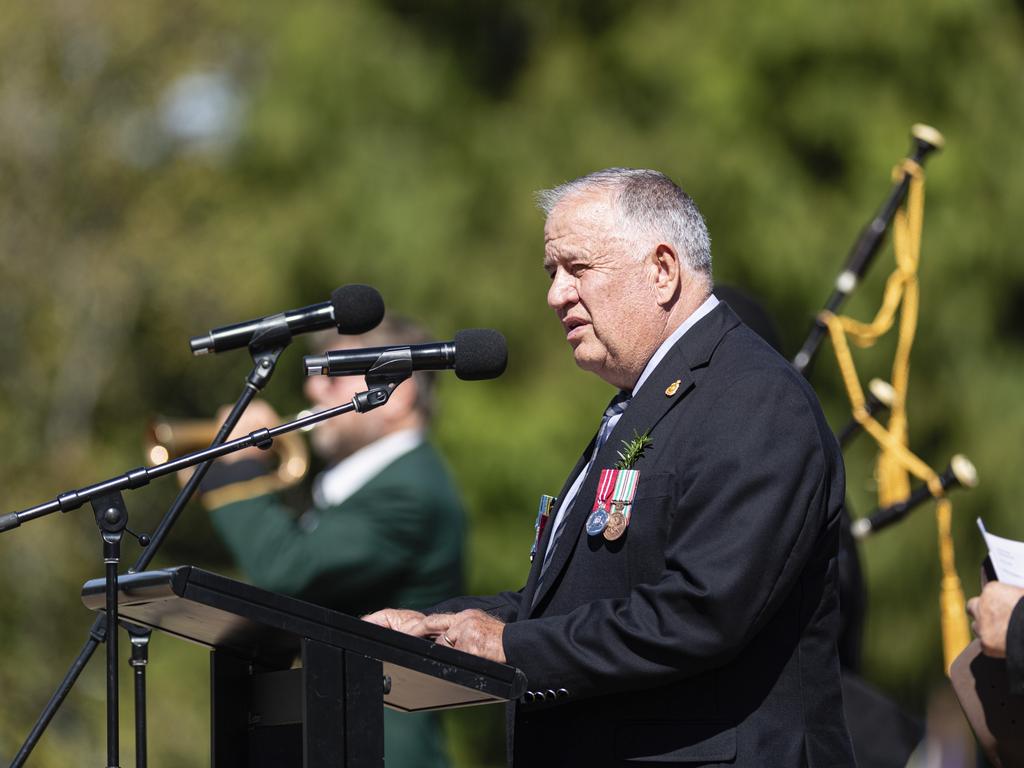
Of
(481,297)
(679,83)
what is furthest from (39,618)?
(679,83)

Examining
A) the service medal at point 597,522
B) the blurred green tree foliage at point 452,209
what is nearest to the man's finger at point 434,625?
the service medal at point 597,522

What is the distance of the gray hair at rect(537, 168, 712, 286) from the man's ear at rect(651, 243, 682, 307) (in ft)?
0.07

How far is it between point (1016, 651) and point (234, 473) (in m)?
2.58

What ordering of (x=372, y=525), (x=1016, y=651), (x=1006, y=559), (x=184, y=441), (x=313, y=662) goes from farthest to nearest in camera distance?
(x=184, y=441) < (x=372, y=525) < (x=1006, y=559) < (x=1016, y=651) < (x=313, y=662)

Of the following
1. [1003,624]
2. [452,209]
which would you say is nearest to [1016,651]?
[1003,624]

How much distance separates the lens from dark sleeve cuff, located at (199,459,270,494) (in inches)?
209

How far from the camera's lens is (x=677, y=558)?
303 cm

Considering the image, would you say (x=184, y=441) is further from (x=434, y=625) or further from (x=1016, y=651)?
(x=1016, y=651)

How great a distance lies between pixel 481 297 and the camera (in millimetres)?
10453

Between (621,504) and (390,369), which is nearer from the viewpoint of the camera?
(621,504)

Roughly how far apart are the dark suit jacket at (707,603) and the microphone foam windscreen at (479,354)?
34 cm

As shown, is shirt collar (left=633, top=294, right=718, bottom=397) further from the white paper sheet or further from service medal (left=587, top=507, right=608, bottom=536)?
the white paper sheet

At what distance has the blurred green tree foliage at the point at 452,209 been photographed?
9719 mm

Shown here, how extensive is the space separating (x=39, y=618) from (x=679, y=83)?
5804 mm
